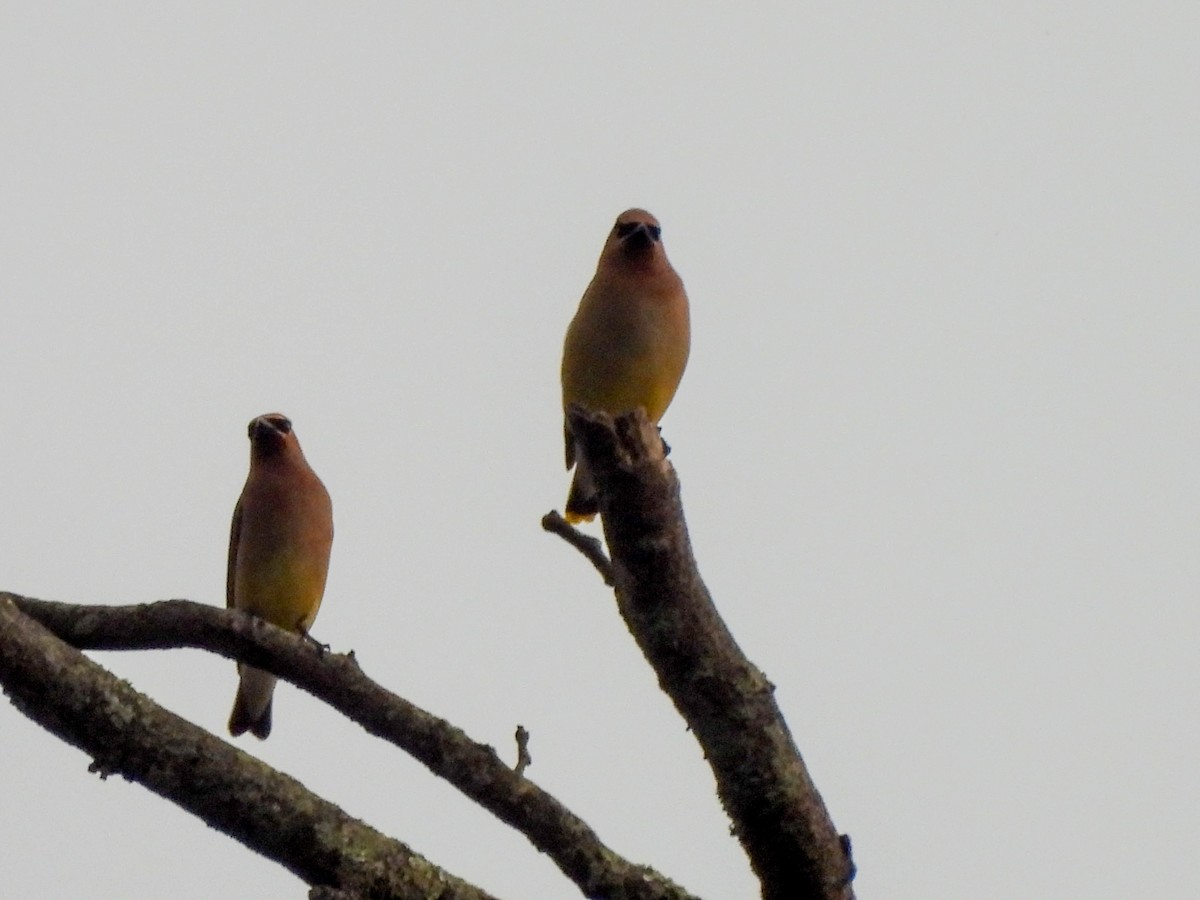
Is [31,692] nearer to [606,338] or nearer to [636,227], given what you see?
[606,338]

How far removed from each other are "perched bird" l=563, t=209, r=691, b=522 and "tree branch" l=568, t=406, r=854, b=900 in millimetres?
2553

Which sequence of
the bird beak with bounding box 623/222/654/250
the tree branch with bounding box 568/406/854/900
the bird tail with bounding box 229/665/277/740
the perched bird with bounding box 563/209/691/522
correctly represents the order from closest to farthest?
the tree branch with bounding box 568/406/854/900, the perched bird with bounding box 563/209/691/522, the bird beak with bounding box 623/222/654/250, the bird tail with bounding box 229/665/277/740

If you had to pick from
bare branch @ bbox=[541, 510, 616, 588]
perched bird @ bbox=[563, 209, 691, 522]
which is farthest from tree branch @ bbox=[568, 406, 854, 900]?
perched bird @ bbox=[563, 209, 691, 522]

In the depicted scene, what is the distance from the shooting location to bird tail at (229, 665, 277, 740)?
8812 millimetres

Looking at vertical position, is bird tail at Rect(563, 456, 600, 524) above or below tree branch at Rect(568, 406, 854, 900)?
above

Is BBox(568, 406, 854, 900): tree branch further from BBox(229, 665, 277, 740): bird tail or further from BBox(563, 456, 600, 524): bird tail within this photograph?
BBox(229, 665, 277, 740): bird tail

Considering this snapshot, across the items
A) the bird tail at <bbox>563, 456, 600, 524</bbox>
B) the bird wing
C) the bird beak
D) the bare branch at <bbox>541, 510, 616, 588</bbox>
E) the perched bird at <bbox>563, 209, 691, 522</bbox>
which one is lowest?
the bare branch at <bbox>541, 510, 616, 588</bbox>

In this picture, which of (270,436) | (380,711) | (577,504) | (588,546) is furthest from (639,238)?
(380,711)

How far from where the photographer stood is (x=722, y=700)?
4000 millimetres

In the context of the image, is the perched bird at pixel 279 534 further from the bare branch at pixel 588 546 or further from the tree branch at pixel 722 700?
the tree branch at pixel 722 700

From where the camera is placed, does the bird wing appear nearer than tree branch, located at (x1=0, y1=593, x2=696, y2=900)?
No

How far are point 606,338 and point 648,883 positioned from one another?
3073 millimetres

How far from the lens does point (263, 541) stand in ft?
25.9

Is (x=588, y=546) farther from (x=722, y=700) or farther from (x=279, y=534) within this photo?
(x=279, y=534)
